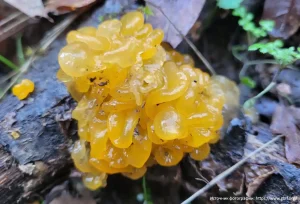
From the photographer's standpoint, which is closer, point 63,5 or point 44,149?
point 44,149

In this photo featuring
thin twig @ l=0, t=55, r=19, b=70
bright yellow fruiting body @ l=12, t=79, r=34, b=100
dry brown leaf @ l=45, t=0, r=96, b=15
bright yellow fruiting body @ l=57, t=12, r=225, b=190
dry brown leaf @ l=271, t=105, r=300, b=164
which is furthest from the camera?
dry brown leaf @ l=45, t=0, r=96, b=15

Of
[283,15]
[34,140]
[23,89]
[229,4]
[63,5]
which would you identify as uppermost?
[63,5]

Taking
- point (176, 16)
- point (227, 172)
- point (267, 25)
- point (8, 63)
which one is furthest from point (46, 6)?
point (227, 172)

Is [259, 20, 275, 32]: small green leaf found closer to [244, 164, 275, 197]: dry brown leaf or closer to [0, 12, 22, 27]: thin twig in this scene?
[244, 164, 275, 197]: dry brown leaf

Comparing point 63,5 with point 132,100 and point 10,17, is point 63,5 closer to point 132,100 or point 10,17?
point 10,17

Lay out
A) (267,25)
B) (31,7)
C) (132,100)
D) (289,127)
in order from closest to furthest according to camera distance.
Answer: (132,100), (289,127), (267,25), (31,7)

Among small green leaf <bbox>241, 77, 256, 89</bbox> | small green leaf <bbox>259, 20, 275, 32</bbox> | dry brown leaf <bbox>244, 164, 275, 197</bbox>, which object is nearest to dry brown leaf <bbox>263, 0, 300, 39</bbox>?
small green leaf <bbox>259, 20, 275, 32</bbox>

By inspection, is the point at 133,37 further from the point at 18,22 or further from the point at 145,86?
the point at 18,22
